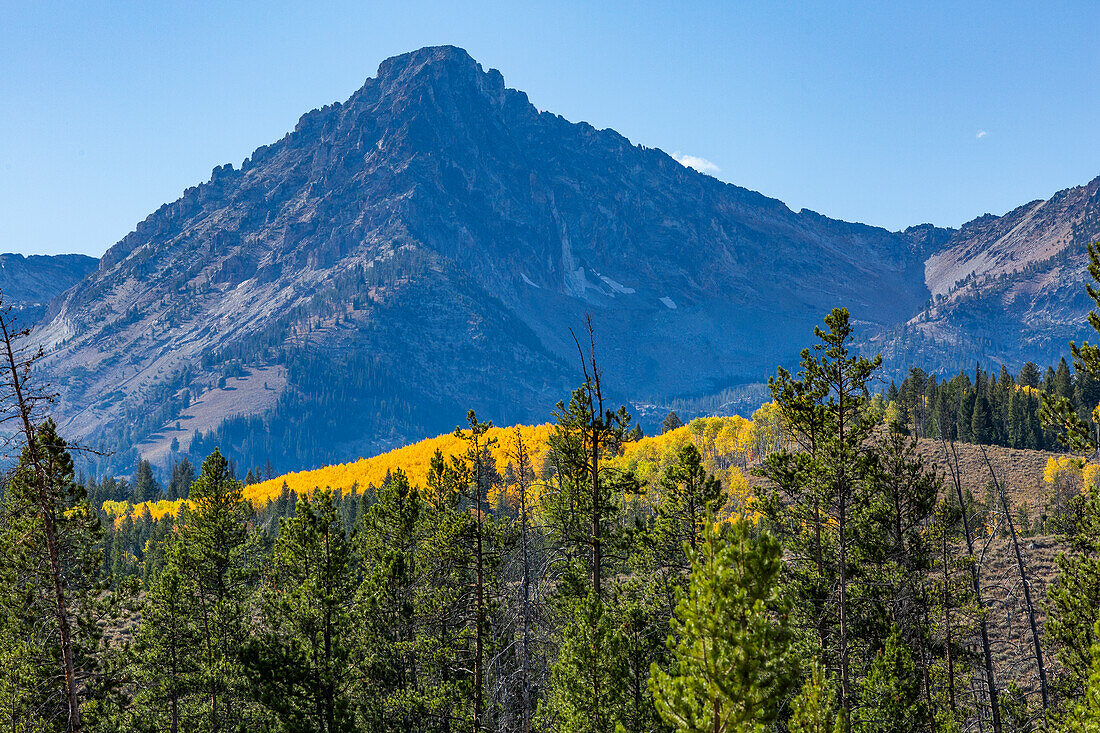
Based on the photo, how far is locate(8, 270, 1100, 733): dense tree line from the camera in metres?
17.5

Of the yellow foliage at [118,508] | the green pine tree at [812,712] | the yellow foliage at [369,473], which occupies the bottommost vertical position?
the green pine tree at [812,712]

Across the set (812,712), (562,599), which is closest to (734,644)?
(812,712)

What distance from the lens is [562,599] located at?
2592 centimetres

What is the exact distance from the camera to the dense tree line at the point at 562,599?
57.3 ft

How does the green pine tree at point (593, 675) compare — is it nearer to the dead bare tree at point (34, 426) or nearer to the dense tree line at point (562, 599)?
the dense tree line at point (562, 599)

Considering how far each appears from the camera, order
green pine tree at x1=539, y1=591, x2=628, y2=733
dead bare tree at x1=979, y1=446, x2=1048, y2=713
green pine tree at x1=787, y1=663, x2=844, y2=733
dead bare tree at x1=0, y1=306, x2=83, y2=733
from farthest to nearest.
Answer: dead bare tree at x1=979, y1=446, x2=1048, y2=713
green pine tree at x1=539, y1=591, x2=628, y2=733
dead bare tree at x1=0, y1=306, x2=83, y2=733
green pine tree at x1=787, y1=663, x2=844, y2=733

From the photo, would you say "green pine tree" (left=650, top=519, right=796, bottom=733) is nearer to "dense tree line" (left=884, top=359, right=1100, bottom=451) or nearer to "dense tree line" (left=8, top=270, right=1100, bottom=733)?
"dense tree line" (left=8, top=270, right=1100, bottom=733)

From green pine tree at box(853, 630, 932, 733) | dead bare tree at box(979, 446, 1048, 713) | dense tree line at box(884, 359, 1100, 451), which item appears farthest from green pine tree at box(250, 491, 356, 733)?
dense tree line at box(884, 359, 1100, 451)

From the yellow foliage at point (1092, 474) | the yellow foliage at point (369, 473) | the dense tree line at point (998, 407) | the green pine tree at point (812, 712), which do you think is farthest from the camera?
the yellow foliage at point (369, 473)

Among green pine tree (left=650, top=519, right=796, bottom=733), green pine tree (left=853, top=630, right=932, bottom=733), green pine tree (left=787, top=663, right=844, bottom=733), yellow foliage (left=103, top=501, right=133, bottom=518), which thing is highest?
yellow foliage (left=103, top=501, right=133, bottom=518)

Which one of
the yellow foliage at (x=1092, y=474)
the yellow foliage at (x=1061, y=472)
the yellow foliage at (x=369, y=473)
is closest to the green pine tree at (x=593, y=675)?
the yellow foliage at (x=1092, y=474)

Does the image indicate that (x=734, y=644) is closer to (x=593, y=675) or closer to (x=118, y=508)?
(x=593, y=675)

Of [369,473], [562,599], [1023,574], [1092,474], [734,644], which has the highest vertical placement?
[369,473]

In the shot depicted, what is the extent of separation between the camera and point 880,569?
2397cm
